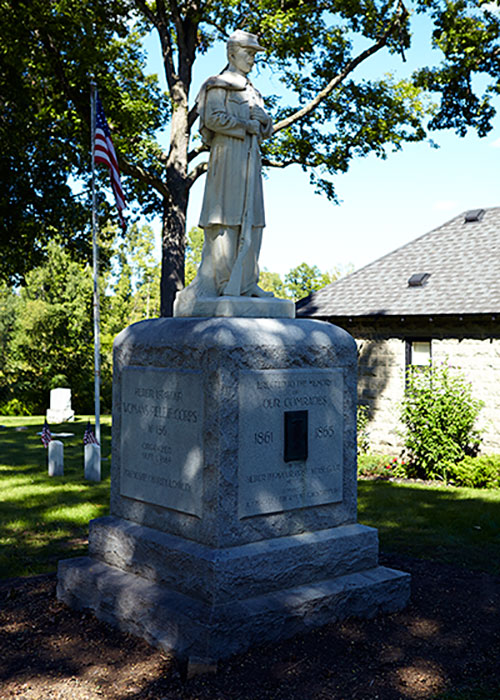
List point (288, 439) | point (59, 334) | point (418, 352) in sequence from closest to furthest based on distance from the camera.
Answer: point (288, 439), point (418, 352), point (59, 334)

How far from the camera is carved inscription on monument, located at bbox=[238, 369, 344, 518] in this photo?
5145 mm

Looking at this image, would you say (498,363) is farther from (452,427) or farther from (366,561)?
(366,561)

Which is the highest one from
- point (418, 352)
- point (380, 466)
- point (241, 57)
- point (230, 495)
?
point (241, 57)

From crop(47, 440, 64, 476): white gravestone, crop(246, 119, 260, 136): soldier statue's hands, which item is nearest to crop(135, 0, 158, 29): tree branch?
crop(47, 440, 64, 476): white gravestone

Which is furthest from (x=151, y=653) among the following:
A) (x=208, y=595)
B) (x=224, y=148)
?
(x=224, y=148)

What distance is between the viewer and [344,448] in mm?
5848

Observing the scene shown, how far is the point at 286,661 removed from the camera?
456 cm

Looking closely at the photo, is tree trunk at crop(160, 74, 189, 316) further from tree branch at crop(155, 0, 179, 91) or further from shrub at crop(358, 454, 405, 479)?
shrub at crop(358, 454, 405, 479)

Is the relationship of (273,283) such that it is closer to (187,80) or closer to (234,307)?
(187,80)

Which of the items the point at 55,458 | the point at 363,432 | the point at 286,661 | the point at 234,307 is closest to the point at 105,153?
the point at 55,458

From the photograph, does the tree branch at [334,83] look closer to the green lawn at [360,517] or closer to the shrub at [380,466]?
the shrub at [380,466]

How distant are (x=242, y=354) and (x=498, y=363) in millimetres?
9768

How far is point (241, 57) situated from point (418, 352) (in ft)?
33.4

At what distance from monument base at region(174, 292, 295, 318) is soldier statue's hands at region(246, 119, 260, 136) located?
1.43 m
